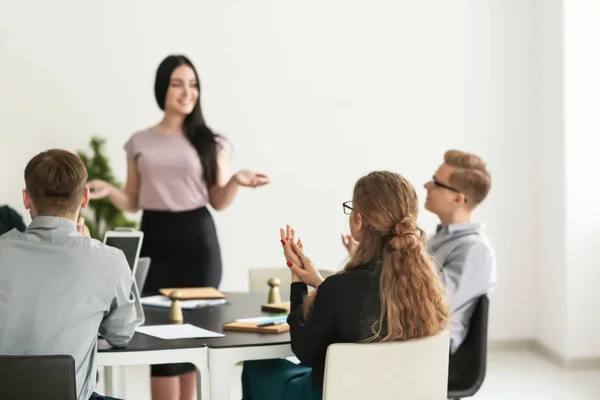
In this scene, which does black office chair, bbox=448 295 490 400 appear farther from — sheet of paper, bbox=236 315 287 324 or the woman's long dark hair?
the woman's long dark hair

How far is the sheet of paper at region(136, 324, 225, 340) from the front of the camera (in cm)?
310

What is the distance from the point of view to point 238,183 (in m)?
4.50

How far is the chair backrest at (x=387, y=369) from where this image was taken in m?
2.56

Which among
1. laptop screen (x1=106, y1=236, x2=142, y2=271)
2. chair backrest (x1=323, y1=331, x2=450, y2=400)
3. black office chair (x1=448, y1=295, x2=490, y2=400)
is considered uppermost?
laptop screen (x1=106, y1=236, x2=142, y2=271)

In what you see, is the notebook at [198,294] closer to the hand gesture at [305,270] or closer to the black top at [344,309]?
the hand gesture at [305,270]

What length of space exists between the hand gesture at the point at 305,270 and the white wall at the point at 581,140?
11.2 feet

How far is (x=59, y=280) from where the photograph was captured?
262 cm

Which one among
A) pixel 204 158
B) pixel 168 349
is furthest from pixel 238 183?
pixel 168 349

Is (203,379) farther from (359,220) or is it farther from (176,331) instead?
(359,220)

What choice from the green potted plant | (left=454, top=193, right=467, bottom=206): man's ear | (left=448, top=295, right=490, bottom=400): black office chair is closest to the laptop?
(left=448, top=295, right=490, bottom=400): black office chair

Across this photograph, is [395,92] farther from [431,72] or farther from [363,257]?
[363,257]

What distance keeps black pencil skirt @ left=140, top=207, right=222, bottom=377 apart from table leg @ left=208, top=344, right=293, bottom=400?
1.53m

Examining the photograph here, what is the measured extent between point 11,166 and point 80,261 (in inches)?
139

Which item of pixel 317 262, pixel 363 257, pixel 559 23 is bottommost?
pixel 317 262
